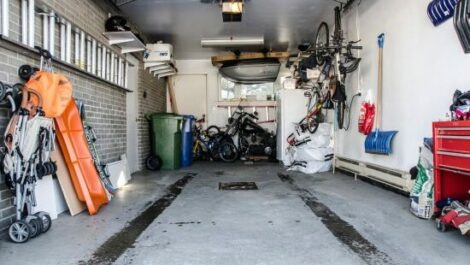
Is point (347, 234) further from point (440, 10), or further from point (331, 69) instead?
point (331, 69)

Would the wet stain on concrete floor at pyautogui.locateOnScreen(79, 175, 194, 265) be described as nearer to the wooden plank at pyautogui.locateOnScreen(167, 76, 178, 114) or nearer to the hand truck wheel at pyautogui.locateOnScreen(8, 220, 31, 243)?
the hand truck wheel at pyautogui.locateOnScreen(8, 220, 31, 243)

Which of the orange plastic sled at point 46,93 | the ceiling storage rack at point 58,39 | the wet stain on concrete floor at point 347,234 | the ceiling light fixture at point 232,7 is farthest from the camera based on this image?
the ceiling light fixture at point 232,7

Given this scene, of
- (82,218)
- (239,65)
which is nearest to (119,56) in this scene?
(82,218)

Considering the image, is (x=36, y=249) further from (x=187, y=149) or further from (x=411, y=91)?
(x=187, y=149)

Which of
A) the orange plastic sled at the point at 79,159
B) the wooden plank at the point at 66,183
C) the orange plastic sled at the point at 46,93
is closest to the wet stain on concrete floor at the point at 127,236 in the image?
the orange plastic sled at the point at 79,159

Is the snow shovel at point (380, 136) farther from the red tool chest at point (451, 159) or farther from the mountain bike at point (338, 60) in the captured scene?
the red tool chest at point (451, 159)

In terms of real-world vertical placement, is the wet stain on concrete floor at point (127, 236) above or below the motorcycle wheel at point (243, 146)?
below

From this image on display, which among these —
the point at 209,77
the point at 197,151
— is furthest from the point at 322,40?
the point at 197,151

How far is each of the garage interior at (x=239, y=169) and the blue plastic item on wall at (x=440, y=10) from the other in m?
0.02

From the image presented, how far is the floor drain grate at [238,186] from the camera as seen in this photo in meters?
4.84

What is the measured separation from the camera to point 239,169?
280 inches

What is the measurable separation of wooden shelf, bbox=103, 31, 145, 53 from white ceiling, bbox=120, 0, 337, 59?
2.19 feet

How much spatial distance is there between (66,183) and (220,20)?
4436 millimetres

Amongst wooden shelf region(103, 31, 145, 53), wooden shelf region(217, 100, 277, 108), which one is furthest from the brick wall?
wooden shelf region(217, 100, 277, 108)
